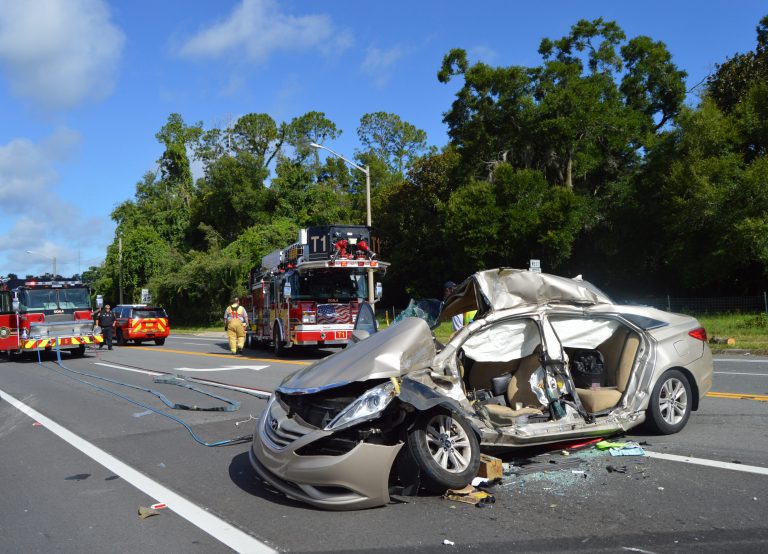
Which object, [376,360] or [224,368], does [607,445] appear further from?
[224,368]

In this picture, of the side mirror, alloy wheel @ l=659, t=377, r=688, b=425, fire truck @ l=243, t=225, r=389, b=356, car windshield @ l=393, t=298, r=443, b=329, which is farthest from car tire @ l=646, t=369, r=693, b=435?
fire truck @ l=243, t=225, r=389, b=356

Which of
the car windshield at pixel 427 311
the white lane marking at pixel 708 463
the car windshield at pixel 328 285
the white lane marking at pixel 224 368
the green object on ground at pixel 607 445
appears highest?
the car windshield at pixel 328 285

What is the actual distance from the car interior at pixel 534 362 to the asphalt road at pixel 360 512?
0.56 m

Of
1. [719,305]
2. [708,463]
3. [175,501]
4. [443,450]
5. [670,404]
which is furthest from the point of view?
[719,305]

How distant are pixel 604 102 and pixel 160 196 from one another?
52.5 metres

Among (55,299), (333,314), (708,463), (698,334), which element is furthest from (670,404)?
(55,299)

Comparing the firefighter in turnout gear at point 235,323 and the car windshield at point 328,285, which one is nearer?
the car windshield at point 328,285

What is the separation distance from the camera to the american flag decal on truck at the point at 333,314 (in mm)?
18562

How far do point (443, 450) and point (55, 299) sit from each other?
1978 centimetres

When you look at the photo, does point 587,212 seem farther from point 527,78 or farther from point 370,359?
point 370,359

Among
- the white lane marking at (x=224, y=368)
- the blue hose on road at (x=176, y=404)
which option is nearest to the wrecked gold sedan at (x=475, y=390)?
the blue hose on road at (x=176, y=404)

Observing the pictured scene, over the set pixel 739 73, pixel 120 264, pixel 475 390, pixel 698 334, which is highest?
pixel 739 73

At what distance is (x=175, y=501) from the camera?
554cm

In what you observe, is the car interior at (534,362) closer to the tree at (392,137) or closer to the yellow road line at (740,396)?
the yellow road line at (740,396)
